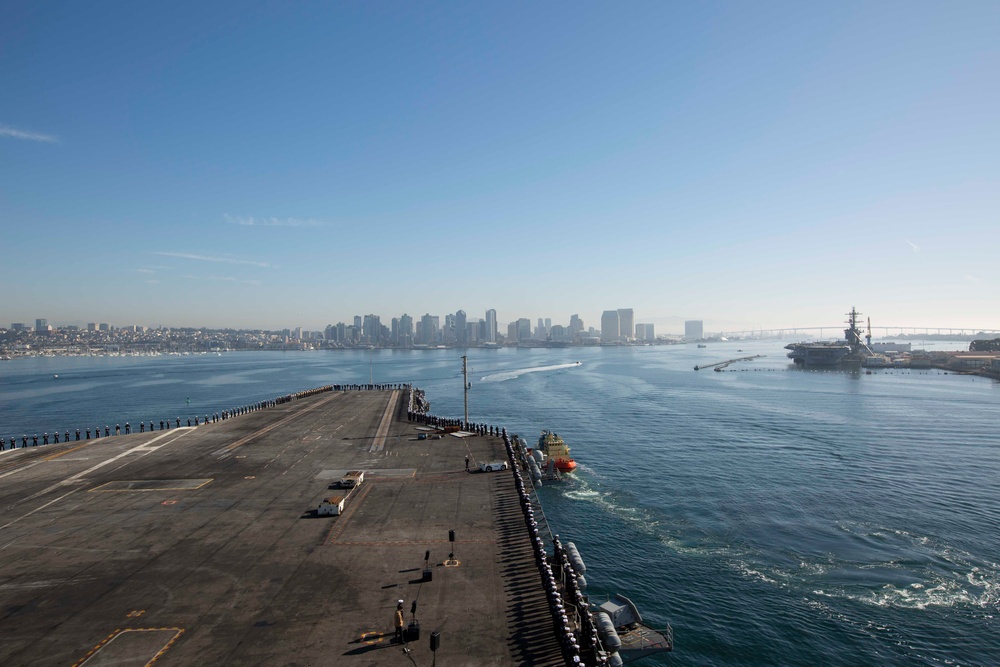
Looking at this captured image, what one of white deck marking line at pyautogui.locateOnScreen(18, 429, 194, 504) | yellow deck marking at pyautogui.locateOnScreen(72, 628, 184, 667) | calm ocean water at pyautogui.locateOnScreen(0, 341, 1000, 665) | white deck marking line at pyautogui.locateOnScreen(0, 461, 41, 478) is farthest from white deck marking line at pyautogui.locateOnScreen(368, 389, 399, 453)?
yellow deck marking at pyautogui.locateOnScreen(72, 628, 184, 667)

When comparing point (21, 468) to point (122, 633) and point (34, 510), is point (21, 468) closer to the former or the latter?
point (34, 510)

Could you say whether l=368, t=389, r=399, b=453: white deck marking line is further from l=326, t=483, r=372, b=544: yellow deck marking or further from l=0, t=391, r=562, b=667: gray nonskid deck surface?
l=326, t=483, r=372, b=544: yellow deck marking

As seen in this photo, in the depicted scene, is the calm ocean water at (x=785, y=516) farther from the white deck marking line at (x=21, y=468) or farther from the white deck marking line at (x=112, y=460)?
the white deck marking line at (x=21, y=468)

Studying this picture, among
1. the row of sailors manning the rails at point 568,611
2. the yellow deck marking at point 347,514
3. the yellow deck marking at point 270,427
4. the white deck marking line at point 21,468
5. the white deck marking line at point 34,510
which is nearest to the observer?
the row of sailors manning the rails at point 568,611

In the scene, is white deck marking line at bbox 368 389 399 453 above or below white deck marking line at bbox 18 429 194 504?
above

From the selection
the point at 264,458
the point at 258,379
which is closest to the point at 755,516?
the point at 264,458

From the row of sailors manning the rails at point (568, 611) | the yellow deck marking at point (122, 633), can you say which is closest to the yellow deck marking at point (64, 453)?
the yellow deck marking at point (122, 633)
